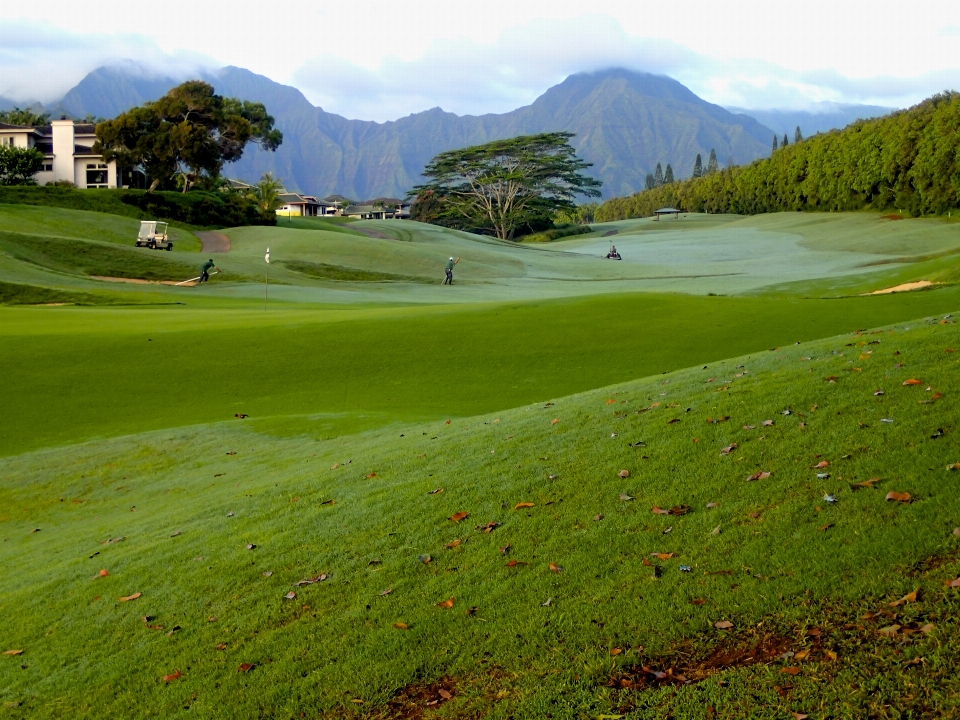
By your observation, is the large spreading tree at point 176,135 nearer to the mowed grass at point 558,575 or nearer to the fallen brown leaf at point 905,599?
the mowed grass at point 558,575

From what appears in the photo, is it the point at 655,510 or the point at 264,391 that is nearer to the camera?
the point at 655,510

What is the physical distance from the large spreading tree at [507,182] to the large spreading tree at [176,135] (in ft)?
117

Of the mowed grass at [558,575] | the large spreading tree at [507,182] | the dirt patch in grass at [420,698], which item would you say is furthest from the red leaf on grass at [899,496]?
the large spreading tree at [507,182]

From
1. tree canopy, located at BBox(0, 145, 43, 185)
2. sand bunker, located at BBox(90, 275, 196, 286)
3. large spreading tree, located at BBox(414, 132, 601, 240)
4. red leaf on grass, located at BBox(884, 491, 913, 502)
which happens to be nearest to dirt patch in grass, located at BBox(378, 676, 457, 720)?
red leaf on grass, located at BBox(884, 491, 913, 502)

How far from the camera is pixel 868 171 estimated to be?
95000 millimetres

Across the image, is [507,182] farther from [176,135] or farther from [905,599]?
[905,599]

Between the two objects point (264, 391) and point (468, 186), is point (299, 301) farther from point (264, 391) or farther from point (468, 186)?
point (468, 186)

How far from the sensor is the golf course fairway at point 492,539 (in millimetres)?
6496

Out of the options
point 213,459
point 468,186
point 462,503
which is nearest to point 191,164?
point 468,186

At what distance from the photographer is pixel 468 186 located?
431ft

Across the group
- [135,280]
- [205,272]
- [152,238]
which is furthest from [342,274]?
[152,238]

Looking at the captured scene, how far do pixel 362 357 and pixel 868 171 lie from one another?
85.7 meters

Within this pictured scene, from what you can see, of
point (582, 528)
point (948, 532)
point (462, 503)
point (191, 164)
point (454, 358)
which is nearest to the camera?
point (948, 532)

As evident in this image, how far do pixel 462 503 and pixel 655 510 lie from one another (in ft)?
7.34
